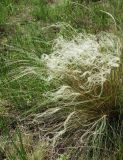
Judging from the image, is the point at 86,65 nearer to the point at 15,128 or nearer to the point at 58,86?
the point at 58,86

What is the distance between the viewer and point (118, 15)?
15.0ft

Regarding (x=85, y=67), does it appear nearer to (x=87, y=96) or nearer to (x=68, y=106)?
(x=87, y=96)

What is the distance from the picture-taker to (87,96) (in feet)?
11.7

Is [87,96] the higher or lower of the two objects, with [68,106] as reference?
higher

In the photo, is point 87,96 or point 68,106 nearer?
point 87,96

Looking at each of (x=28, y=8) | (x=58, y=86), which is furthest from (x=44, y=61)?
(x=28, y=8)

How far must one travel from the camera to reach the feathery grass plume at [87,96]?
344cm

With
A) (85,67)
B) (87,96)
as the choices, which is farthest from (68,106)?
(85,67)

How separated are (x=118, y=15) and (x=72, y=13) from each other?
103 centimetres

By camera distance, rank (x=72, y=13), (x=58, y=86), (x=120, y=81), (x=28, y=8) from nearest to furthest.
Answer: (x=120, y=81)
(x=58, y=86)
(x=72, y=13)
(x=28, y=8)

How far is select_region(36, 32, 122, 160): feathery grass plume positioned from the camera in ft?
11.3

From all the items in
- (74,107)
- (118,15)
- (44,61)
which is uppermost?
(118,15)

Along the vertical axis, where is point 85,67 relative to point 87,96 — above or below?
above

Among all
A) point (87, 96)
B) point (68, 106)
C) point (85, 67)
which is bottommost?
point (68, 106)
